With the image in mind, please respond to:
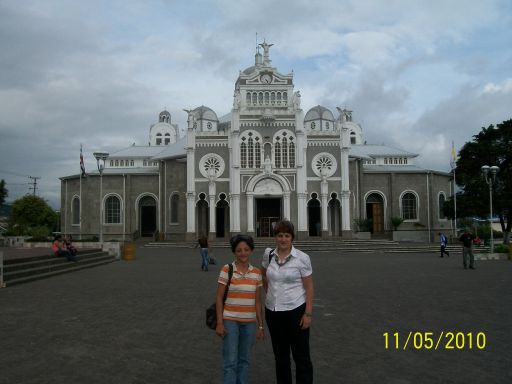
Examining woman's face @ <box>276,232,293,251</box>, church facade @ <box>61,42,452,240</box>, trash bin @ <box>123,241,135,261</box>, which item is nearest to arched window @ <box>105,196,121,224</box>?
church facade @ <box>61,42,452,240</box>

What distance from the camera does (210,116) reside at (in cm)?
5981

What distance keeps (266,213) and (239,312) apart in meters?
39.9

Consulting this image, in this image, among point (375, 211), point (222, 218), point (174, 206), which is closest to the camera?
point (222, 218)

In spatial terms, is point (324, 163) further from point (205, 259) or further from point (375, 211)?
point (205, 259)

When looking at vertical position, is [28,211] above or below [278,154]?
below

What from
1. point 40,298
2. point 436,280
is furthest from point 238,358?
point 436,280

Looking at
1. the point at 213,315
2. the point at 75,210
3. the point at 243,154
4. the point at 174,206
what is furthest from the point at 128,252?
the point at 75,210

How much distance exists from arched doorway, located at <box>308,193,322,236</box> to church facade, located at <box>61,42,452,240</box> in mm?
93

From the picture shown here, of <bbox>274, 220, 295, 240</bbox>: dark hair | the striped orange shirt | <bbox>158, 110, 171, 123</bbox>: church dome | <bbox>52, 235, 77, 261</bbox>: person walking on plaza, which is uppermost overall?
<bbox>158, 110, 171, 123</bbox>: church dome

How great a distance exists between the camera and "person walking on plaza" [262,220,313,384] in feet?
17.1

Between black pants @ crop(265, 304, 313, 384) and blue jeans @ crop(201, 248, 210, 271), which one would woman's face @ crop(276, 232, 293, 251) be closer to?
black pants @ crop(265, 304, 313, 384)

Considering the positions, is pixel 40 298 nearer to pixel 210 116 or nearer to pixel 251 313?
pixel 251 313

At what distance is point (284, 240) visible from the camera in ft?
17.1

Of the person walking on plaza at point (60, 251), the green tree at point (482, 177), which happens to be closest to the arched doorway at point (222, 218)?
the green tree at point (482, 177)
